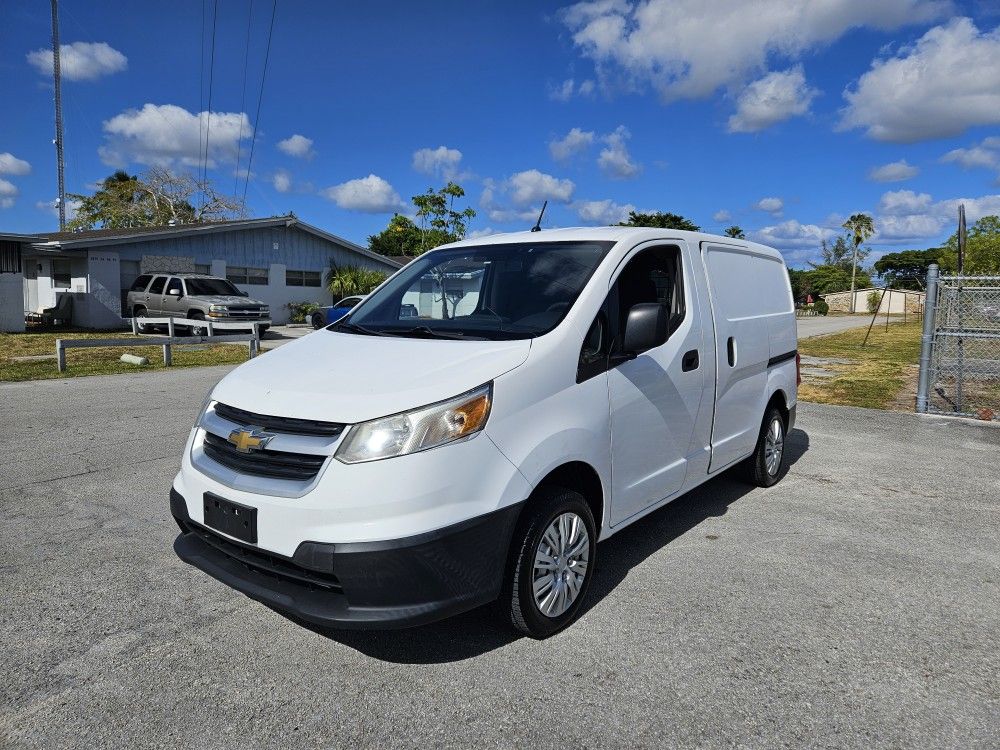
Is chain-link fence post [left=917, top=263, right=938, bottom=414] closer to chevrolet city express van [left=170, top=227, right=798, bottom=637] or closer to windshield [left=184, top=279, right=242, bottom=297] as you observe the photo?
chevrolet city express van [left=170, top=227, right=798, bottom=637]

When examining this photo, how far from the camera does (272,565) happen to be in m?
2.81

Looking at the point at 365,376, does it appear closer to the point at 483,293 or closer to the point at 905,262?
the point at 483,293

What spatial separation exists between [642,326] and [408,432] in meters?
1.36

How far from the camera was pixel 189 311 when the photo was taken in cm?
2028

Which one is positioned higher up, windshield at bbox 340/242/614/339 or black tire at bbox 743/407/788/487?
windshield at bbox 340/242/614/339

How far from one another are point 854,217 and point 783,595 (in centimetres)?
8829

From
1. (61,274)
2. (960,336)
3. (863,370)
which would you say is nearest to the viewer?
(960,336)

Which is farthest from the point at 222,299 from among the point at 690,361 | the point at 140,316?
the point at 690,361

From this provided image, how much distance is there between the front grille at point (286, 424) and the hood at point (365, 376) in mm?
23

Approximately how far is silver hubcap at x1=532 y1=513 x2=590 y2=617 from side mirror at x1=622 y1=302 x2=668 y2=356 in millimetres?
889

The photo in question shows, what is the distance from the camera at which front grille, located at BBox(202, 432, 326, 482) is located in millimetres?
2725

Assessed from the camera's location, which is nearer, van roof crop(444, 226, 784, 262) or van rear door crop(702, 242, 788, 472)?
van roof crop(444, 226, 784, 262)

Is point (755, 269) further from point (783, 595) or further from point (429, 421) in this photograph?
point (429, 421)

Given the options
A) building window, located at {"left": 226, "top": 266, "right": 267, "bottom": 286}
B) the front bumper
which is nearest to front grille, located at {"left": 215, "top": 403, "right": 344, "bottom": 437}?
the front bumper
